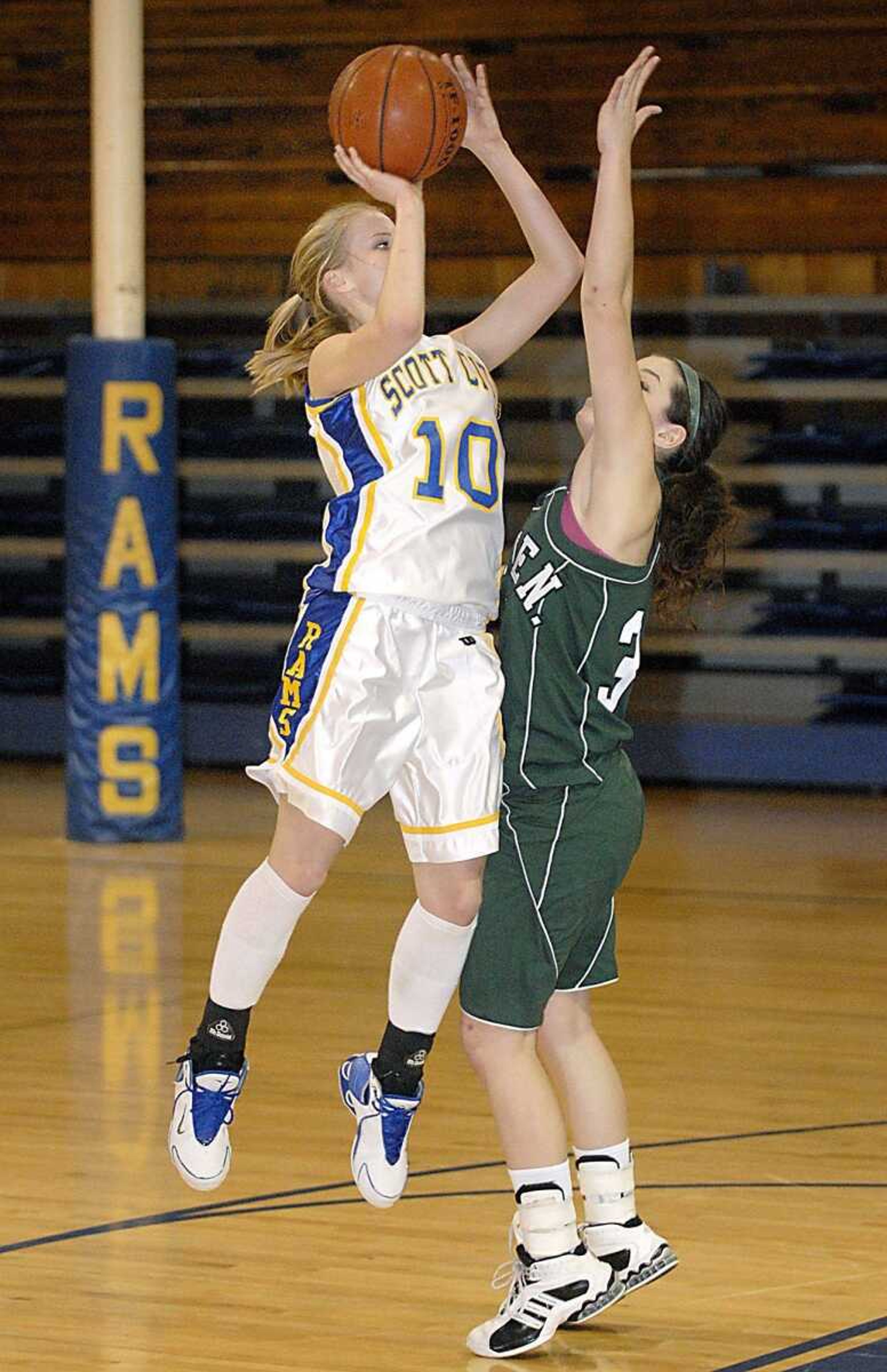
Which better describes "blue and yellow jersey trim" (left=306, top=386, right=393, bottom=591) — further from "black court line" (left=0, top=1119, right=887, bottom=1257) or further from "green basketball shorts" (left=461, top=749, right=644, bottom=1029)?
"black court line" (left=0, top=1119, right=887, bottom=1257)

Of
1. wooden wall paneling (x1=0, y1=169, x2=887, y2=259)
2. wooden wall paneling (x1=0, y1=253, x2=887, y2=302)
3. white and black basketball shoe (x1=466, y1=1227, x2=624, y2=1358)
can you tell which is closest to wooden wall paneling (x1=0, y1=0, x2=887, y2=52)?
wooden wall paneling (x1=0, y1=169, x2=887, y2=259)

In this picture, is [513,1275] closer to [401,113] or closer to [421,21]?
[401,113]

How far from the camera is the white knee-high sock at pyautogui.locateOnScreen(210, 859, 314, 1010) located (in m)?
3.45

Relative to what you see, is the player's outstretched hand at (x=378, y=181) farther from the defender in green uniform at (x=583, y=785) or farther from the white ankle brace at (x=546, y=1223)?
the white ankle brace at (x=546, y=1223)

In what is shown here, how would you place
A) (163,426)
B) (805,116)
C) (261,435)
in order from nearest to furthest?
1. (163,426)
2. (805,116)
3. (261,435)

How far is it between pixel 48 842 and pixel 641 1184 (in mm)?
4497

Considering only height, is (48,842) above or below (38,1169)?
below

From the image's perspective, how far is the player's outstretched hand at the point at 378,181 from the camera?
340cm

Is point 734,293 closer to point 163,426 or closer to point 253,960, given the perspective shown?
A: point 163,426

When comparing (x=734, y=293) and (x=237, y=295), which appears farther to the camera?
(x=237, y=295)

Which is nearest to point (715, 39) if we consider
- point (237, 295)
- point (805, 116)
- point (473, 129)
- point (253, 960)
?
point (805, 116)

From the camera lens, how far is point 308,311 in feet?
11.9

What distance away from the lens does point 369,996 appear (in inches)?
229

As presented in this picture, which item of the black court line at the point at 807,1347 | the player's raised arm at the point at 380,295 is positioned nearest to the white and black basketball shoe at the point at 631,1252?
the black court line at the point at 807,1347
